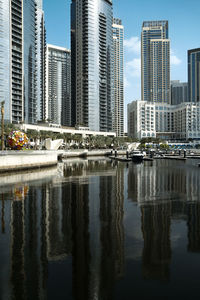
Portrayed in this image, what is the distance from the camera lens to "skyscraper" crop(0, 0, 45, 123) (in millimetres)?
133875

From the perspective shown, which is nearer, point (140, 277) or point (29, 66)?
point (140, 277)

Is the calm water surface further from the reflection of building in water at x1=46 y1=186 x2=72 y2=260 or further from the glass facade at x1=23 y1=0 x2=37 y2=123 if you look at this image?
the glass facade at x1=23 y1=0 x2=37 y2=123

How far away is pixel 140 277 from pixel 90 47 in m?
195

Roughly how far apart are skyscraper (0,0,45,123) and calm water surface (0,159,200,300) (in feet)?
404

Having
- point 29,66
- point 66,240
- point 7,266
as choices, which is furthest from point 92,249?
point 29,66

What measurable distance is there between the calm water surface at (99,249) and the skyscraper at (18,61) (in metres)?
123

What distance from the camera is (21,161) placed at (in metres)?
53.4

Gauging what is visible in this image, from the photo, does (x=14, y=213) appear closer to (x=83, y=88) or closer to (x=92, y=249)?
(x=92, y=249)

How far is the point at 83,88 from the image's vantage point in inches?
7638

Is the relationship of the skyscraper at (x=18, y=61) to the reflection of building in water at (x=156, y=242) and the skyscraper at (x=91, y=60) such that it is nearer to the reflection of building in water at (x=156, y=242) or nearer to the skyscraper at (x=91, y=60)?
the skyscraper at (x=91, y=60)

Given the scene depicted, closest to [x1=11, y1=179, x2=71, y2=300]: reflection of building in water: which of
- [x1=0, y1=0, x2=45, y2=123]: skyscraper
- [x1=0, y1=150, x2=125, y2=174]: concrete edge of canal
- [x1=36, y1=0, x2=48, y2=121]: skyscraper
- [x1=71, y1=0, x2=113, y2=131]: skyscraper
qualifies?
[x1=0, y1=150, x2=125, y2=174]: concrete edge of canal

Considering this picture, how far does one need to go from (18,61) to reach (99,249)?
146597 mm

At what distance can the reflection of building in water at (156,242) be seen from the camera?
11727 millimetres

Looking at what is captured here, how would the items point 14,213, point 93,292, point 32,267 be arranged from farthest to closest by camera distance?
point 14,213, point 32,267, point 93,292
